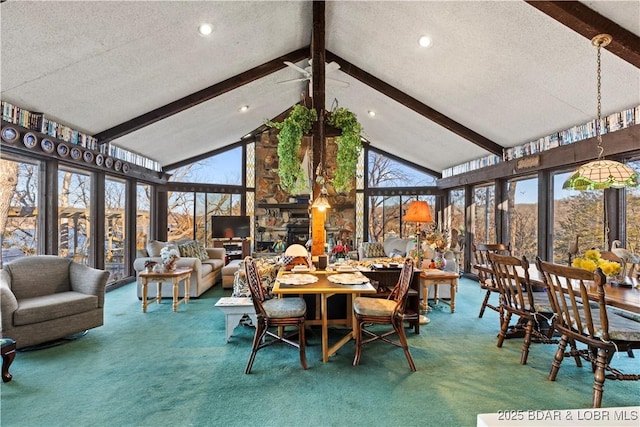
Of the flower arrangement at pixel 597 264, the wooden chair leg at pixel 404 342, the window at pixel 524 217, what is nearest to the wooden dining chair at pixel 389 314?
the wooden chair leg at pixel 404 342

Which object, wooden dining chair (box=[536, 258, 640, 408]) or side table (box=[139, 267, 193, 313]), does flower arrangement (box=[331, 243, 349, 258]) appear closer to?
side table (box=[139, 267, 193, 313])

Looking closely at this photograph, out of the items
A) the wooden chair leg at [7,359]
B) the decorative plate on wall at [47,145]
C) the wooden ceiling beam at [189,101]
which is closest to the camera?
the wooden chair leg at [7,359]

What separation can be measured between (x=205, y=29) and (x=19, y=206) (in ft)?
10.9

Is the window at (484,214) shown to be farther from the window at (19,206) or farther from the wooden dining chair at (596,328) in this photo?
the window at (19,206)

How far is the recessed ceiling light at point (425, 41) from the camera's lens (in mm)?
3996

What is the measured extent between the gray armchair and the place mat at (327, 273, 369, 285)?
9.08 feet

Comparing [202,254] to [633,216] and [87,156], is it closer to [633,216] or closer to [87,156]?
[87,156]

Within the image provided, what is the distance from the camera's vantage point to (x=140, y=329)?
12.8 feet

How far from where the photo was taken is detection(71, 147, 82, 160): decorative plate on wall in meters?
4.80

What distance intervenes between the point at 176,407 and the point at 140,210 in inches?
243

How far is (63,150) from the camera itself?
461 centimetres

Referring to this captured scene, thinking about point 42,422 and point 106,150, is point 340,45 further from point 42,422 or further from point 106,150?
point 42,422

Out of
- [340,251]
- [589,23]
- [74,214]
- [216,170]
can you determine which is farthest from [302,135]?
[216,170]

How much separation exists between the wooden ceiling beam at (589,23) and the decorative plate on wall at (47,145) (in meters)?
5.78
